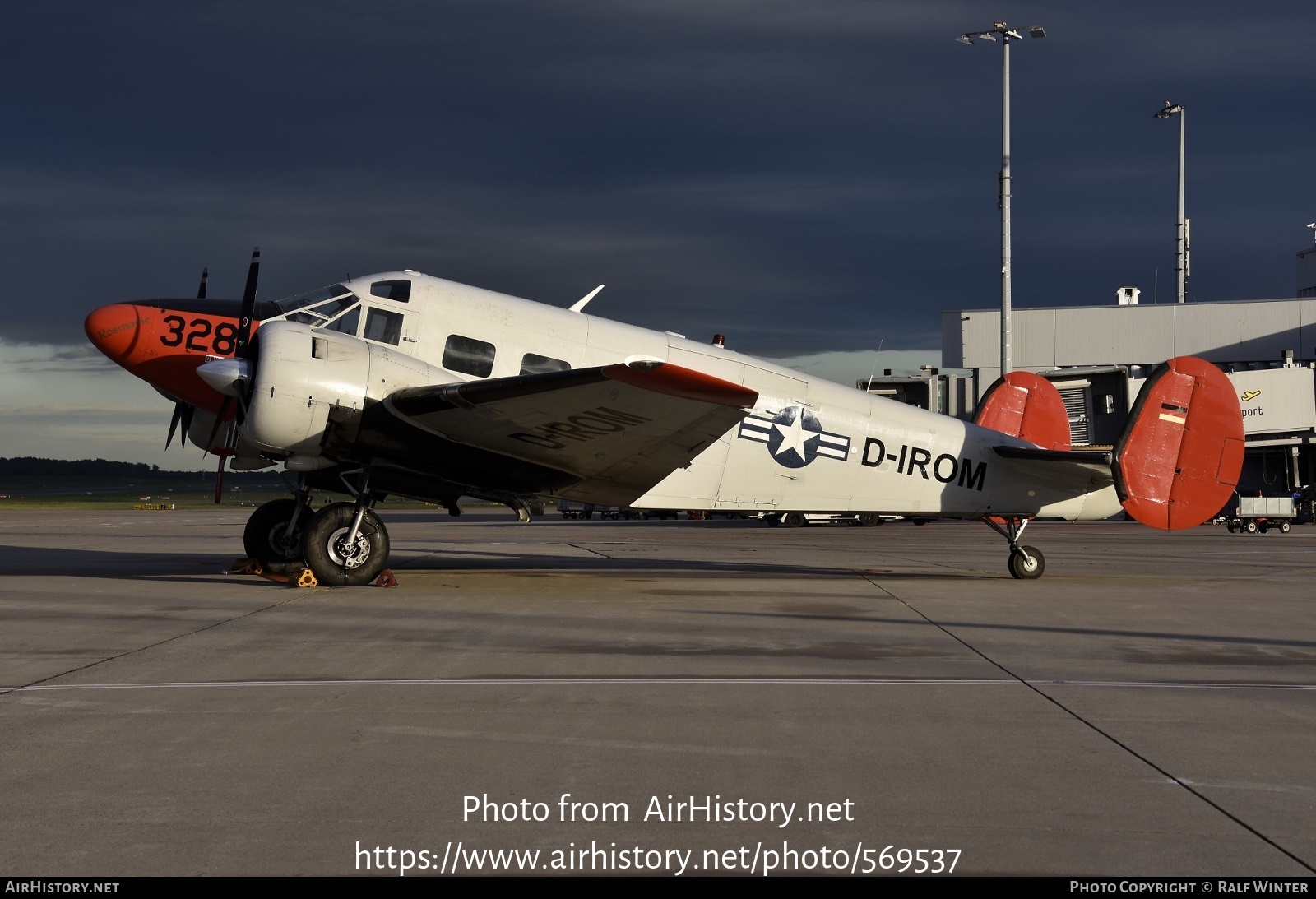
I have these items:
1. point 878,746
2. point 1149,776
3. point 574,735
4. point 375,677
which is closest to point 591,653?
point 375,677

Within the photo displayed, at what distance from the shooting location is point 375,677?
782 centimetres

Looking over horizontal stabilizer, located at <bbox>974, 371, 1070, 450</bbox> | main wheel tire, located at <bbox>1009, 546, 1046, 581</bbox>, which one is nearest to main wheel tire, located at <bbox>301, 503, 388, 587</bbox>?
main wheel tire, located at <bbox>1009, 546, 1046, 581</bbox>

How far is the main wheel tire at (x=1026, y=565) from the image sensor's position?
17.3 m

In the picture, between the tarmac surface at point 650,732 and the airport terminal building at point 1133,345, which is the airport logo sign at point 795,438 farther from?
the airport terminal building at point 1133,345

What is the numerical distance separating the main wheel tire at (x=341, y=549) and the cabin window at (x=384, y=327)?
7.44 ft

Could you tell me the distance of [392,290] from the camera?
48.1ft

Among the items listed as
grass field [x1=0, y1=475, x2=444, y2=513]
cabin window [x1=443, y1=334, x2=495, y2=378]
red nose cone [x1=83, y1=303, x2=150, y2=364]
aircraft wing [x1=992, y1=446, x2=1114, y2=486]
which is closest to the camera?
red nose cone [x1=83, y1=303, x2=150, y2=364]

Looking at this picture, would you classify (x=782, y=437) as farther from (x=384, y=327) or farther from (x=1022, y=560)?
(x=384, y=327)

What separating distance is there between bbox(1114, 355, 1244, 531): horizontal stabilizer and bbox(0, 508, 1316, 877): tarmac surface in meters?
2.99

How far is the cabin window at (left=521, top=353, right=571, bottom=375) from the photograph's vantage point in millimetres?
15172

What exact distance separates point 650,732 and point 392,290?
32.8 ft

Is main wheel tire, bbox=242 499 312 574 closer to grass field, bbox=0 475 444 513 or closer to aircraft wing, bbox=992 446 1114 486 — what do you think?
aircraft wing, bbox=992 446 1114 486

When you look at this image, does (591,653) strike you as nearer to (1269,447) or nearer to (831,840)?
(831,840)

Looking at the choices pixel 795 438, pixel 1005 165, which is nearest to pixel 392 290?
pixel 795 438
